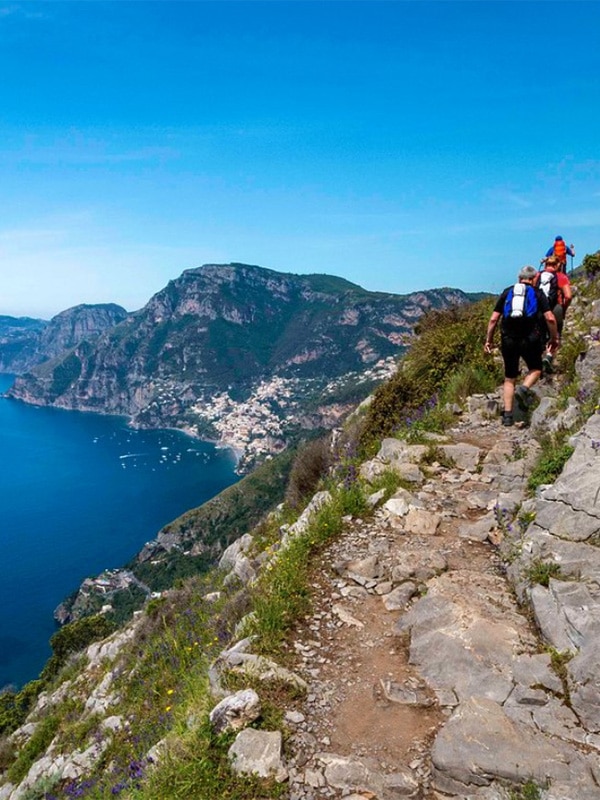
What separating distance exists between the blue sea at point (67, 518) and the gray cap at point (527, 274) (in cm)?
8026

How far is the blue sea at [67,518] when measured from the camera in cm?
8788

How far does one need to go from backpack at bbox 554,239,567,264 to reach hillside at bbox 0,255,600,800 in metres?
2.15

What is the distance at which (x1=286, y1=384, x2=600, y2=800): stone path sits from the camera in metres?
3.11

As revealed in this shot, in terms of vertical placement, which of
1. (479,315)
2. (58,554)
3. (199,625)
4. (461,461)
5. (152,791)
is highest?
(479,315)

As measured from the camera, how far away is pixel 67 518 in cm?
13500

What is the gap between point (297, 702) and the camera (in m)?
3.84

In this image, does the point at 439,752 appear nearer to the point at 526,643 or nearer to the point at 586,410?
the point at 526,643

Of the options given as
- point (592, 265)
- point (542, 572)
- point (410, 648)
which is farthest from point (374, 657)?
point (592, 265)

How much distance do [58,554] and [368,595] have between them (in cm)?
12938

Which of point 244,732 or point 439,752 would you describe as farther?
point 244,732

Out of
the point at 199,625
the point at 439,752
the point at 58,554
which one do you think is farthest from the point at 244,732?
the point at 58,554

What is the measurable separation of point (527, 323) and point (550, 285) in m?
2.09

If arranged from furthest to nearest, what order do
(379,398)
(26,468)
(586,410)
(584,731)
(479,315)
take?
(26,468) < (479,315) < (379,398) < (586,410) < (584,731)

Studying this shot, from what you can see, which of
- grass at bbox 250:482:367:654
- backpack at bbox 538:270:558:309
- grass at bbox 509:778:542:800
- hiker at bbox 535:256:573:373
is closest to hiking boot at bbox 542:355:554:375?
hiker at bbox 535:256:573:373
